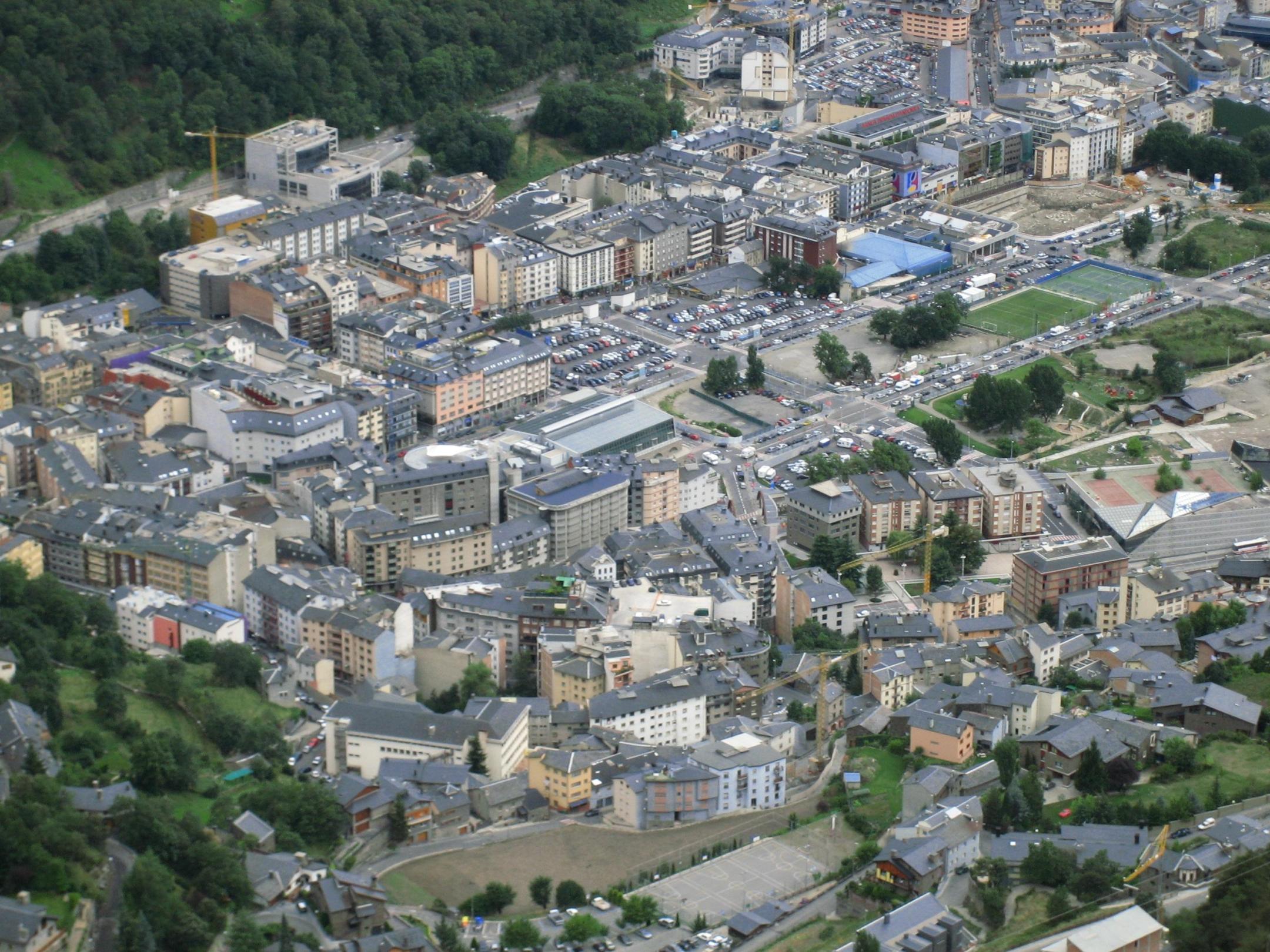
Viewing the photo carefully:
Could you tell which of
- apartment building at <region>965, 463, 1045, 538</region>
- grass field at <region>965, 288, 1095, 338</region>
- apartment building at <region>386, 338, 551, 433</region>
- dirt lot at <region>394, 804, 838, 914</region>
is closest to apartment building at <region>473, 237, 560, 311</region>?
apartment building at <region>386, 338, 551, 433</region>

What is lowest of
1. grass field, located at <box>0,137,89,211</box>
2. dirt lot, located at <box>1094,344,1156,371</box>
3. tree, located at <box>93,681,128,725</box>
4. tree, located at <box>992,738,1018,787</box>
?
dirt lot, located at <box>1094,344,1156,371</box>

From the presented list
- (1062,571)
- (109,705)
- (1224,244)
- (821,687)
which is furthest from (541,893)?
(1224,244)

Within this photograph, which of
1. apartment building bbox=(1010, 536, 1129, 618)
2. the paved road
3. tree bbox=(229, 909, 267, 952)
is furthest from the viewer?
apartment building bbox=(1010, 536, 1129, 618)

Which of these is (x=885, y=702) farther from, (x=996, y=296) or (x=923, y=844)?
(x=996, y=296)

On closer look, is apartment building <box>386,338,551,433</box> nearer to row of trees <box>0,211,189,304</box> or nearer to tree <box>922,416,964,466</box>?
row of trees <box>0,211,189,304</box>

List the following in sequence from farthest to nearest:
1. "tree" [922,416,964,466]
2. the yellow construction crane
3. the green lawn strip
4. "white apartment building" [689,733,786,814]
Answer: the green lawn strip
"tree" [922,416,964,466]
"white apartment building" [689,733,786,814]
the yellow construction crane

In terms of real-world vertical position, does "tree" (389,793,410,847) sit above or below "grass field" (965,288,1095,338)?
above

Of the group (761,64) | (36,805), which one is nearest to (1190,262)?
(761,64)

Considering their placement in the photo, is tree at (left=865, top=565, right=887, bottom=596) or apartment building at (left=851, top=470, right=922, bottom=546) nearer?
tree at (left=865, top=565, right=887, bottom=596)
